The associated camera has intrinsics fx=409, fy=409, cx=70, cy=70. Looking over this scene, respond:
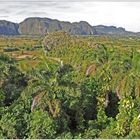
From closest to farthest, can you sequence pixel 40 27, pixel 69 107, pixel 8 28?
pixel 69 107
pixel 40 27
pixel 8 28

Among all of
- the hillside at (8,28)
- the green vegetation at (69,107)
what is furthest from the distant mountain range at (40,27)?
the green vegetation at (69,107)

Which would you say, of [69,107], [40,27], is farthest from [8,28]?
[69,107]

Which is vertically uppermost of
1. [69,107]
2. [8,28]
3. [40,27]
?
[69,107]

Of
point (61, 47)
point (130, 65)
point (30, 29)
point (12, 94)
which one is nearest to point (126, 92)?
point (12, 94)

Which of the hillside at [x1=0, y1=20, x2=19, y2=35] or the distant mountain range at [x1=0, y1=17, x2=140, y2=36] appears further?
the hillside at [x1=0, y1=20, x2=19, y2=35]

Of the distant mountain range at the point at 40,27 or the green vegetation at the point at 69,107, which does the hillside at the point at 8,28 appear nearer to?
the distant mountain range at the point at 40,27

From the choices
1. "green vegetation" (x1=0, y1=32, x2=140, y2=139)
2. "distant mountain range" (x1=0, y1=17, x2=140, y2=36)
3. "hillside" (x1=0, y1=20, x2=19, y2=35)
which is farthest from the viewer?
"hillside" (x1=0, y1=20, x2=19, y2=35)

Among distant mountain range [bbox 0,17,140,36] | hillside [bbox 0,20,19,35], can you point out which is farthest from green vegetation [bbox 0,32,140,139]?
hillside [bbox 0,20,19,35]

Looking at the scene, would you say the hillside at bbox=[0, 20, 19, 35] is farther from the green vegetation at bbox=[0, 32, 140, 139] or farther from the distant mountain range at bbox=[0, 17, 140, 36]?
the green vegetation at bbox=[0, 32, 140, 139]

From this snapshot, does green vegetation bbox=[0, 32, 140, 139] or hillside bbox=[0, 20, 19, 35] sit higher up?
green vegetation bbox=[0, 32, 140, 139]

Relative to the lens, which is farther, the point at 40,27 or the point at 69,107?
the point at 40,27

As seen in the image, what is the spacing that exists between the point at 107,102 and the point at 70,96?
4.83ft

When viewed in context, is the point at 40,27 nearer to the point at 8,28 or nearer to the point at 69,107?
the point at 8,28

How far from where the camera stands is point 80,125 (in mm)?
12422
